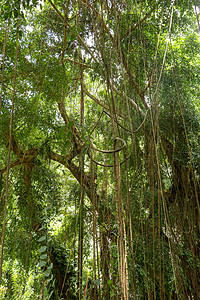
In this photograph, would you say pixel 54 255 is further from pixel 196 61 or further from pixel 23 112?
pixel 196 61

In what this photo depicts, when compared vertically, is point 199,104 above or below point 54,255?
above

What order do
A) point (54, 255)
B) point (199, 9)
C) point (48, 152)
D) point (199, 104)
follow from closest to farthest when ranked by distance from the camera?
point (199, 9), point (199, 104), point (48, 152), point (54, 255)

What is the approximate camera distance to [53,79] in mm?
2350

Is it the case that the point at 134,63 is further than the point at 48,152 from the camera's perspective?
No

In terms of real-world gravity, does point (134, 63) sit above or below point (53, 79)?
above

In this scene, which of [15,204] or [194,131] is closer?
[194,131]

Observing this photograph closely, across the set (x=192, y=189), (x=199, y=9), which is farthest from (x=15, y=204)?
(x=199, y=9)

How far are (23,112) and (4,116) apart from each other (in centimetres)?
18

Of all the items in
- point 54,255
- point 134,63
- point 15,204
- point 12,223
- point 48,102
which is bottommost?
point 54,255

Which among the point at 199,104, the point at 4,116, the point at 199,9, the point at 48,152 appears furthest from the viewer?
the point at 48,152

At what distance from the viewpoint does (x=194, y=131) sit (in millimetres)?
2590

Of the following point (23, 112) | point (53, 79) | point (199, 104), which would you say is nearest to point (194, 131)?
point (199, 104)

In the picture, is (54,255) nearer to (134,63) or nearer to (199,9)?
(134,63)

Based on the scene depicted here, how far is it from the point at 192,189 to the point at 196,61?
1370 millimetres
